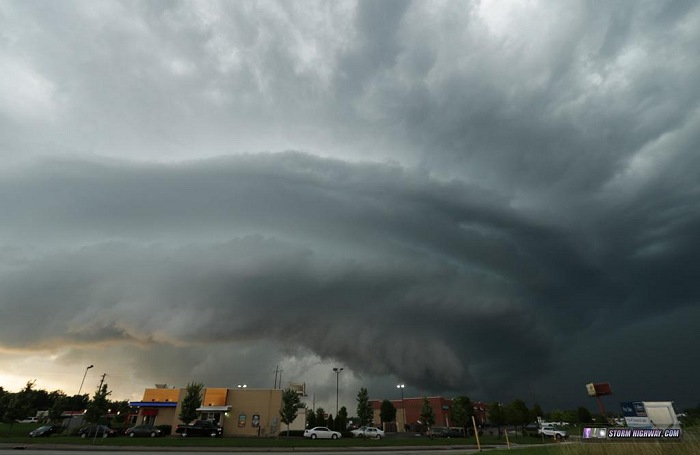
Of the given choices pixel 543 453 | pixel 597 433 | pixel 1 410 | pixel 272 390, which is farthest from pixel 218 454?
pixel 1 410

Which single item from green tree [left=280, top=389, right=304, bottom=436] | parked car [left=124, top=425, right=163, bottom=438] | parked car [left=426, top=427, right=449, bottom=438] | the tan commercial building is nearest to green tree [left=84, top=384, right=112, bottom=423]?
parked car [left=124, top=425, right=163, bottom=438]

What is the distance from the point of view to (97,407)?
1823 inches

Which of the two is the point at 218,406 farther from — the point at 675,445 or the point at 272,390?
the point at 675,445

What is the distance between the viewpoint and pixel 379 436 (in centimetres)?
5806

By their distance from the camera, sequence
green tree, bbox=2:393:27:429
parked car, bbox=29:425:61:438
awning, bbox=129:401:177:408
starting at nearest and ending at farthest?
1. green tree, bbox=2:393:27:429
2. parked car, bbox=29:425:61:438
3. awning, bbox=129:401:177:408

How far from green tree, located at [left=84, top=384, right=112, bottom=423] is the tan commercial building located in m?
13.9

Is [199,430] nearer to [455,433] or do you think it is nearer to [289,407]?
[289,407]

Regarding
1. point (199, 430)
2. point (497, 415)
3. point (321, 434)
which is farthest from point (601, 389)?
point (199, 430)

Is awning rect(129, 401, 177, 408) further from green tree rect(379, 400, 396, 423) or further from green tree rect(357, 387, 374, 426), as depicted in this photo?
green tree rect(379, 400, 396, 423)

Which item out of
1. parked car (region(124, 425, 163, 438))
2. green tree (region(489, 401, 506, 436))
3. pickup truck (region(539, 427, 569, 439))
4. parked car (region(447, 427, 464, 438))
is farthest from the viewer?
green tree (region(489, 401, 506, 436))

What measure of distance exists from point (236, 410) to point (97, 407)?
65.5 ft

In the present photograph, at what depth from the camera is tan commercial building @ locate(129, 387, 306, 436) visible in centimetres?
5853

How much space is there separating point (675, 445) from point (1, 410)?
7834cm

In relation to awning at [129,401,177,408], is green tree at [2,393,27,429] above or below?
below
